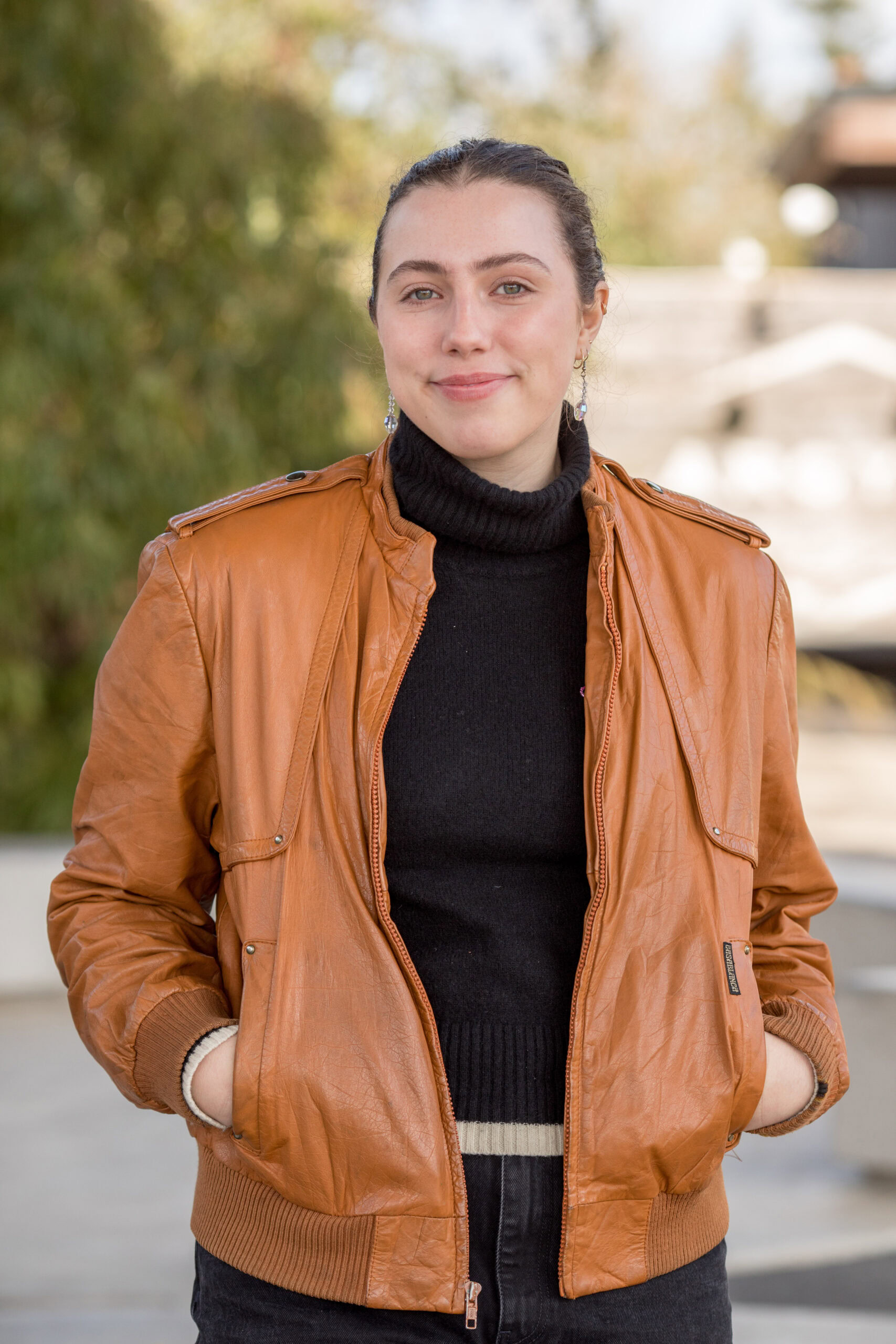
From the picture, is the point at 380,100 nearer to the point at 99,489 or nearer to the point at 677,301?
the point at 677,301

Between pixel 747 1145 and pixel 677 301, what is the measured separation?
7.70 metres

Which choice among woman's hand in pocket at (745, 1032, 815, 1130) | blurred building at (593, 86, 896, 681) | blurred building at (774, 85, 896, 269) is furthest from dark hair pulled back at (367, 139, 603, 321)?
blurred building at (774, 85, 896, 269)

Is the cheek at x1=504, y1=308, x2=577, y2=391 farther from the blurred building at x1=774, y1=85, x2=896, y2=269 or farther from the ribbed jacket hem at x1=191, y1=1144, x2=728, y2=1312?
the blurred building at x1=774, y1=85, x2=896, y2=269

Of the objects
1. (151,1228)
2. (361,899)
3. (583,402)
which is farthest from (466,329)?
(151,1228)

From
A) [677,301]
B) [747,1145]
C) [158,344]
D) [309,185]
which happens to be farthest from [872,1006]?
[677,301]

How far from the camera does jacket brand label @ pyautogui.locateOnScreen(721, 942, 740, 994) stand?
131 cm

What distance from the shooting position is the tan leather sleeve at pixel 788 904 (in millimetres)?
1420

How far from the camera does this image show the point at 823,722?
11375 mm

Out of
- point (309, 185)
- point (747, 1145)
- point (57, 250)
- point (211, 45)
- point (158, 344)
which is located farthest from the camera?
point (211, 45)

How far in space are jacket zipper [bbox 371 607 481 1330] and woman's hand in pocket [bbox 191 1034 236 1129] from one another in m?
0.16

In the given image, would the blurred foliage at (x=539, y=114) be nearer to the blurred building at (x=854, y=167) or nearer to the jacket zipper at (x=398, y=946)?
the jacket zipper at (x=398, y=946)

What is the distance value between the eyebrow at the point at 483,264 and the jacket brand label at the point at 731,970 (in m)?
0.64

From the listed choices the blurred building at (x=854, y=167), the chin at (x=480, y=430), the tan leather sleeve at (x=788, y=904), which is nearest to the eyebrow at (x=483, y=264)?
the chin at (x=480, y=430)

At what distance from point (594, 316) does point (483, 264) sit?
0.63 feet
